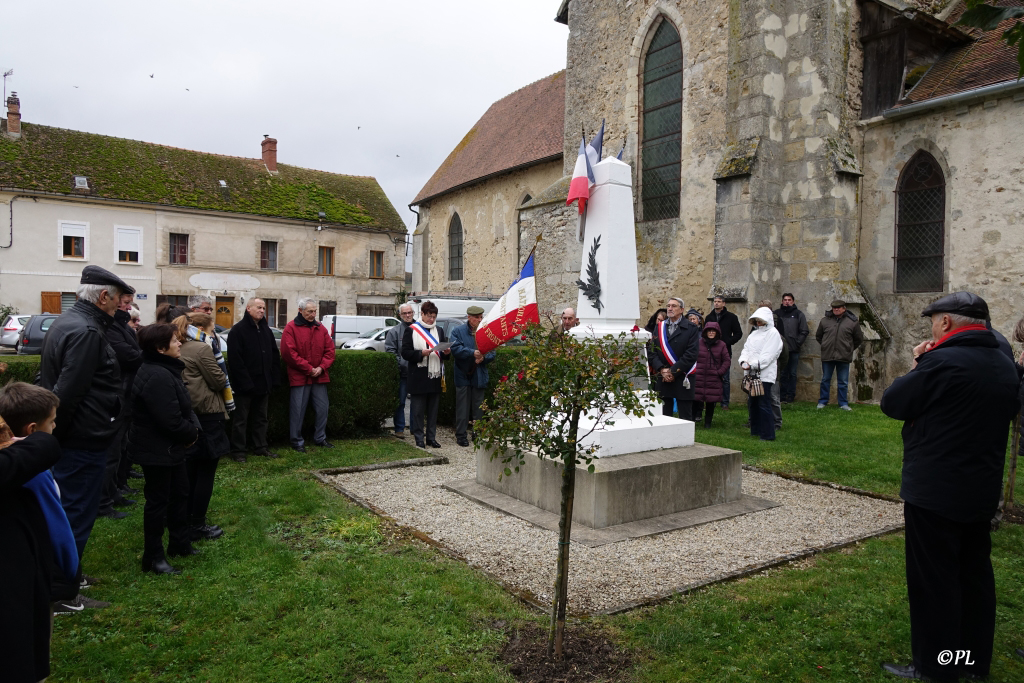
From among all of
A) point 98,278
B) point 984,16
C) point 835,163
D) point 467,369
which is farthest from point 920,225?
point 98,278

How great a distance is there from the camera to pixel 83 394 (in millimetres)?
3893

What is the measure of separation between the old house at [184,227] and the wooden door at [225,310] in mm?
44

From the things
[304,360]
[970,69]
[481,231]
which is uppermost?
[970,69]

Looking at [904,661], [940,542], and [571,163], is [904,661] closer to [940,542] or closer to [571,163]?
[940,542]

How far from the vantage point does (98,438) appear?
3887mm

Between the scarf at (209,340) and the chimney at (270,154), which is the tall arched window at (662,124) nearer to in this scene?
the scarf at (209,340)

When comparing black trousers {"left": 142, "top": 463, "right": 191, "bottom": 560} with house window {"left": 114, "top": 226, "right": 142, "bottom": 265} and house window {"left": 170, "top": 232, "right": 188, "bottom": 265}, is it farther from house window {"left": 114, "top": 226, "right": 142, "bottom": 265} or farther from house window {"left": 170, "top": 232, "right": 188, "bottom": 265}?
house window {"left": 170, "top": 232, "right": 188, "bottom": 265}

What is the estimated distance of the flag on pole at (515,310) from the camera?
6882 mm

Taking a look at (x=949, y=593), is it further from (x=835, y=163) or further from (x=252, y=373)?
(x=835, y=163)

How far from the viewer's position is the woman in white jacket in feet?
28.2

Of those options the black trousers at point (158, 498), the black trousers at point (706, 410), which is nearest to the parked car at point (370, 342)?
the black trousers at point (706, 410)

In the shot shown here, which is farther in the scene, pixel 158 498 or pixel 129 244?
pixel 129 244

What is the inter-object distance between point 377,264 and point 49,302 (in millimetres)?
13755

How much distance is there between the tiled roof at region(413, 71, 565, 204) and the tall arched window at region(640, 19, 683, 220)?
16.9 ft
